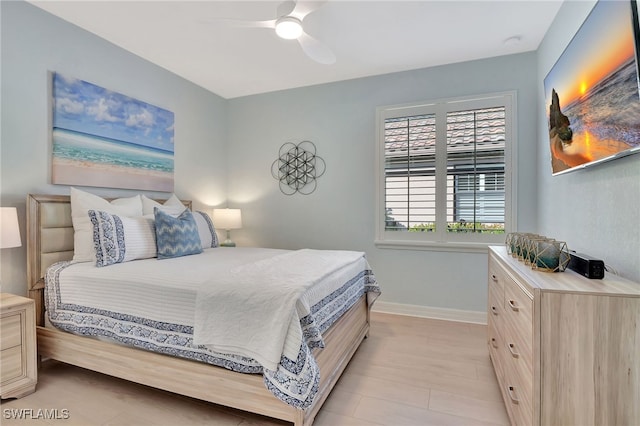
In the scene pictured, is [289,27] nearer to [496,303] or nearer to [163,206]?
[163,206]

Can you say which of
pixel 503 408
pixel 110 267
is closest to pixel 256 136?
pixel 110 267

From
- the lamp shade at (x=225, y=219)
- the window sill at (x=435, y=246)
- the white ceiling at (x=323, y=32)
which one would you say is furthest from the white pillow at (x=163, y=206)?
the window sill at (x=435, y=246)

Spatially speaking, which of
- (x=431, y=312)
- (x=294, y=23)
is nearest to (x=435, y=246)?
(x=431, y=312)

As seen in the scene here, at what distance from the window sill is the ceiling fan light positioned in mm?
2257

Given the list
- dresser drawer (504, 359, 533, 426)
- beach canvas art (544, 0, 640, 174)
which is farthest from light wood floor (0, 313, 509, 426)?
beach canvas art (544, 0, 640, 174)

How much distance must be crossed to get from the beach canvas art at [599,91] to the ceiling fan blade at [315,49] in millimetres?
1524

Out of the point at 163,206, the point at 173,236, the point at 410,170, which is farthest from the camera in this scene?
the point at 410,170

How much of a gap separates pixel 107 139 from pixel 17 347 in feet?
5.74

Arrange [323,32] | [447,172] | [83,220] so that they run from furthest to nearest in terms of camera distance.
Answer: [447,172], [323,32], [83,220]

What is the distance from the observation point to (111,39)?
2.82 metres

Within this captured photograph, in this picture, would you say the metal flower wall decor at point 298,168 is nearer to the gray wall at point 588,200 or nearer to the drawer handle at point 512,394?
the gray wall at point 588,200

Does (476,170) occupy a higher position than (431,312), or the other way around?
(476,170)

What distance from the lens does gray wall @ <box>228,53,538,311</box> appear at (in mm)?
3104

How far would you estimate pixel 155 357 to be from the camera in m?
1.79
